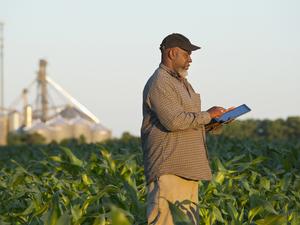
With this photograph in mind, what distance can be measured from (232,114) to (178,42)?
23.0 inches

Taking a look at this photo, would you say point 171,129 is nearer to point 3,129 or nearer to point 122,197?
point 122,197

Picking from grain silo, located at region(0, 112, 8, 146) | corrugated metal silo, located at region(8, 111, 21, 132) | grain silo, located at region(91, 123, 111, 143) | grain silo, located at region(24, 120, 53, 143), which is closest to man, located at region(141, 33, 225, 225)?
grain silo, located at region(0, 112, 8, 146)

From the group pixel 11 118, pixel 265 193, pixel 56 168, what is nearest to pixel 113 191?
pixel 265 193

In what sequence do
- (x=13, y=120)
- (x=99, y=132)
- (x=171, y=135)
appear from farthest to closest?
(x=13, y=120), (x=99, y=132), (x=171, y=135)

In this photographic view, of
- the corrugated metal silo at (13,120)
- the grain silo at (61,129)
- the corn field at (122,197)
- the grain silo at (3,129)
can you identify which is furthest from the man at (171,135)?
the corrugated metal silo at (13,120)

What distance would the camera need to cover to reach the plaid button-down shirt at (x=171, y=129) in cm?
680

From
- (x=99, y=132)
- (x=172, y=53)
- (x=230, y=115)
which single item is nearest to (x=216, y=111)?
(x=230, y=115)

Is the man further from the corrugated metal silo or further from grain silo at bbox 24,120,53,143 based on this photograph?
the corrugated metal silo

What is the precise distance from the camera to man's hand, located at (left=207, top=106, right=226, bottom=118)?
22.6 ft

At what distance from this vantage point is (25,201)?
30.1 ft

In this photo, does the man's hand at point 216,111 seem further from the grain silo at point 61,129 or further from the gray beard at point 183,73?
the grain silo at point 61,129

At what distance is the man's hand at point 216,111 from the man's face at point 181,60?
11.8 inches

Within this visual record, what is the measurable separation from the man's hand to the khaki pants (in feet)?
1.52

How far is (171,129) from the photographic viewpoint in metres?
6.77
